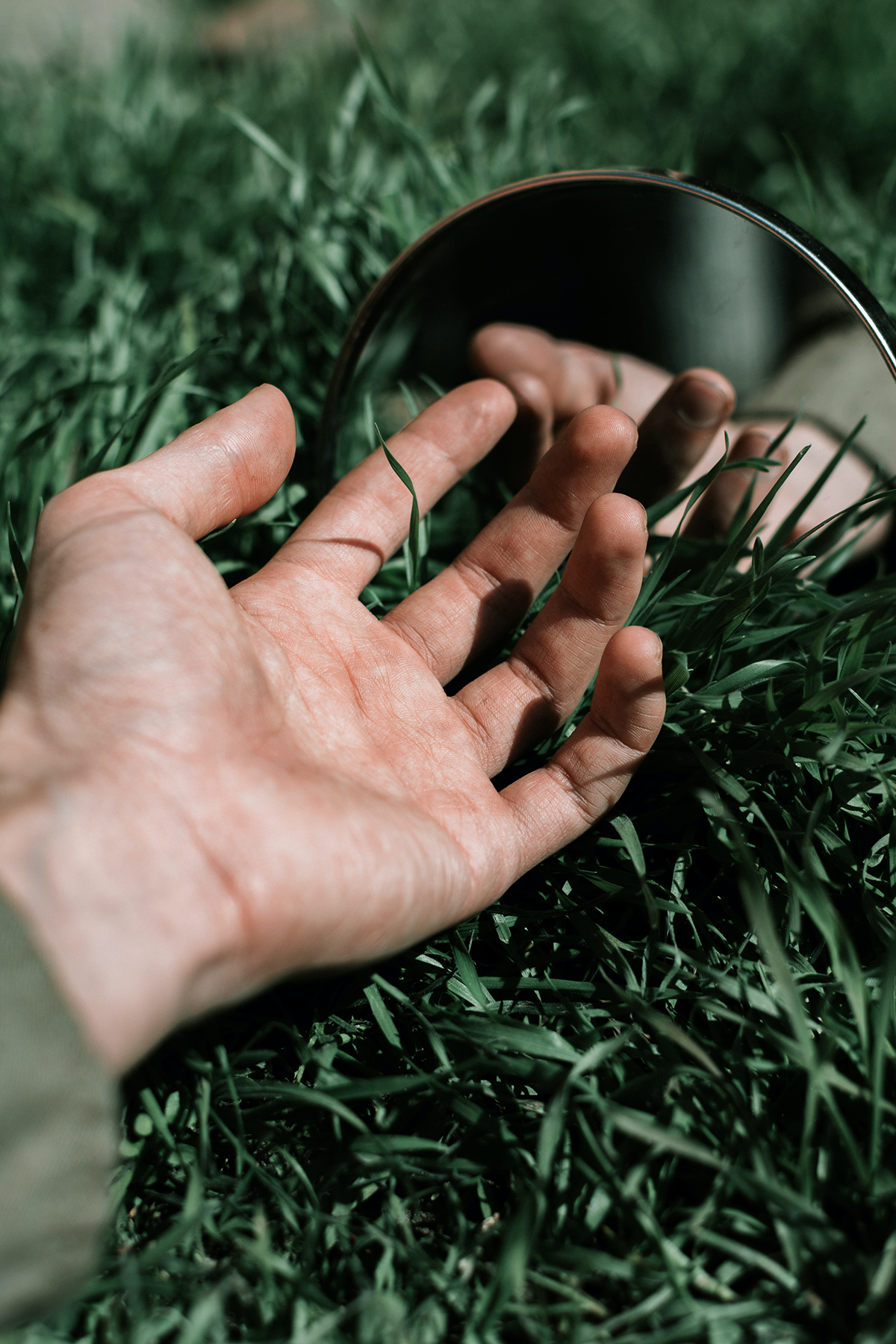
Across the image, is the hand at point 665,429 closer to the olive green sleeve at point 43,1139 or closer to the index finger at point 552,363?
the index finger at point 552,363

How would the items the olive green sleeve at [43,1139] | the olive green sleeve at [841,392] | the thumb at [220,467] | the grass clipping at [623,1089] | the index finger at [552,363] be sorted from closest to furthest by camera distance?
the olive green sleeve at [43,1139], the grass clipping at [623,1089], the thumb at [220,467], the olive green sleeve at [841,392], the index finger at [552,363]

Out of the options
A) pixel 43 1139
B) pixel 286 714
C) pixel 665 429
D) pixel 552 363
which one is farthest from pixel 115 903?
pixel 552 363

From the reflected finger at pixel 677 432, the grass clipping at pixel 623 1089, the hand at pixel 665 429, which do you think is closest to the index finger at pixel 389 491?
the hand at pixel 665 429

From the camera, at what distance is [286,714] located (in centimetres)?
104

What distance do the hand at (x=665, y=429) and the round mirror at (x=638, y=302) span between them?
0.03 m

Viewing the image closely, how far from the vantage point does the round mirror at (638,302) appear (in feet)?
3.91

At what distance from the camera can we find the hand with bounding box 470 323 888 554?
51.0 inches

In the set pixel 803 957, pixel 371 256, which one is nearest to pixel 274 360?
pixel 371 256

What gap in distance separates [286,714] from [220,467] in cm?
33

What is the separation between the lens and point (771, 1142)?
2.93 ft

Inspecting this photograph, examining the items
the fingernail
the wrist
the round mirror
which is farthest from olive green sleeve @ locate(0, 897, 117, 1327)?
the fingernail

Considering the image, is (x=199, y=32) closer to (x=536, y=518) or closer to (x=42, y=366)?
(x=42, y=366)

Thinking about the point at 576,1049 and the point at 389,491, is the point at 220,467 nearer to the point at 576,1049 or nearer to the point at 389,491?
the point at 389,491

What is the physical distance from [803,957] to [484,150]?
2.03m
